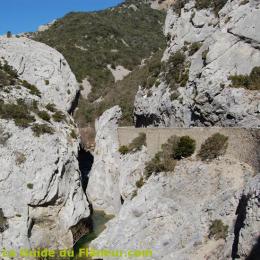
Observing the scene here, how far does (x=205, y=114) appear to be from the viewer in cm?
2823

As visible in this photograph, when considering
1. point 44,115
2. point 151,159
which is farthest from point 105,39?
point 151,159

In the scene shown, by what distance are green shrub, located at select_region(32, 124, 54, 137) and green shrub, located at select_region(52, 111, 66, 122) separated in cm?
240

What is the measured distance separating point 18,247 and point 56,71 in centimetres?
1825

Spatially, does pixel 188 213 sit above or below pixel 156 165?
below

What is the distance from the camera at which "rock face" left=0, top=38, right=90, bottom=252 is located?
2505cm

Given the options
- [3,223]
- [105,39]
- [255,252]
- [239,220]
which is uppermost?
[105,39]

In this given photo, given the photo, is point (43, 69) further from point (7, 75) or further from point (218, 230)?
point (218, 230)

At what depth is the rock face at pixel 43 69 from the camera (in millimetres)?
35906

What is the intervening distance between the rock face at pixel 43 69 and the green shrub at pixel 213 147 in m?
14.9

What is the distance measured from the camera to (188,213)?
2230cm

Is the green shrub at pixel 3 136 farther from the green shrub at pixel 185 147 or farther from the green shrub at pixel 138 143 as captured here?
the green shrub at pixel 185 147

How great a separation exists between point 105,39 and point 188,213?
204 ft

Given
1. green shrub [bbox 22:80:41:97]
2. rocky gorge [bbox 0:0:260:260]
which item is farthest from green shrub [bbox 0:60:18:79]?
green shrub [bbox 22:80:41:97]

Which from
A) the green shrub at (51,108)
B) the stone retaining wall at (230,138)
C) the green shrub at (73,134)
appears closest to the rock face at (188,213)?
the stone retaining wall at (230,138)
